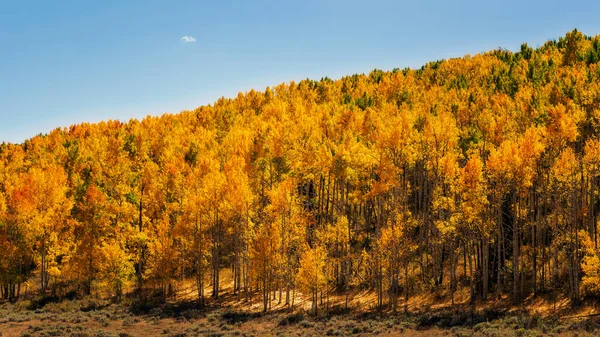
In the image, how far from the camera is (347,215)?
56750 mm

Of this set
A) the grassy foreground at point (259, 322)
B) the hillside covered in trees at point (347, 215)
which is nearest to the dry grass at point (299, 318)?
the grassy foreground at point (259, 322)

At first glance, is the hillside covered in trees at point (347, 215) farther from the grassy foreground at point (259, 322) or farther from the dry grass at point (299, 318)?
the grassy foreground at point (259, 322)

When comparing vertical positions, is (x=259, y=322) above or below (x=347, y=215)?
below

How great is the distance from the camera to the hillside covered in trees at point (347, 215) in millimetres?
39750

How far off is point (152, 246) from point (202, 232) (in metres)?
5.09

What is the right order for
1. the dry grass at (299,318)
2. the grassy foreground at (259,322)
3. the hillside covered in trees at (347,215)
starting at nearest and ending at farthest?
the grassy foreground at (259,322) → the dry grass at (299,318) → the hillside covered in trees at (347,215)

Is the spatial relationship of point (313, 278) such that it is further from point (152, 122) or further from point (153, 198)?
point (152, 122)

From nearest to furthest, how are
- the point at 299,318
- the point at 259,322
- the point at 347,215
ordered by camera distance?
the point at 259,322 → the point at 299,318 → the point at 347,215

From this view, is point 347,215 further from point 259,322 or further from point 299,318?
point 259,322

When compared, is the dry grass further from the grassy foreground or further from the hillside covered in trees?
the hillside covered in trees

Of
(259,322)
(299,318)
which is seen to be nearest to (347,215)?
(299,318)

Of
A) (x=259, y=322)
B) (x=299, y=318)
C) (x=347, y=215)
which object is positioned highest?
(x=347, y=215)

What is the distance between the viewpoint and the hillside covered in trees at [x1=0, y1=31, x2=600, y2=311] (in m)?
39.8

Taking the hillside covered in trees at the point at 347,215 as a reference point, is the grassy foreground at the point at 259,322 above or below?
below
